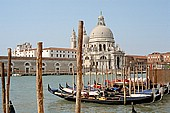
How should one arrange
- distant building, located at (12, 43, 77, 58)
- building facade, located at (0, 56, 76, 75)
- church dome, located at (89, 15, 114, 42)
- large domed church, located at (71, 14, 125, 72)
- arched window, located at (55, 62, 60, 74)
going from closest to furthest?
building facade, located at (0, 56, 76, 75) → arched window, located at (55, 62, 60, 74) → large domed church, located at (71, 14, 125, 72) → distant building, located at (12, 43, 77, 58) → church dome, located at (89, 15, 114, 42)

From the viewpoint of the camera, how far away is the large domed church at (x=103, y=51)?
40031mm

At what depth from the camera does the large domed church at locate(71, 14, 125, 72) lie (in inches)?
1576

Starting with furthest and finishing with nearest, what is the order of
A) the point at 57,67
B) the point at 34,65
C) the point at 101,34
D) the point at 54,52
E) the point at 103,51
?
the point at 54,52 < the point at 101,34 < the point at 103,51 < the point at 57,67 < the point at 34,65

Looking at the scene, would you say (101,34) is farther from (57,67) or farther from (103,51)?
(57,67)

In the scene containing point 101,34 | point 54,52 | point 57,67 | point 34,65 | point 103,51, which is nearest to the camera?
point 34,65

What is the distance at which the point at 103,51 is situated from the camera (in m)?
41.0

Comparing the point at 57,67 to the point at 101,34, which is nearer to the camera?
the point at 57,67

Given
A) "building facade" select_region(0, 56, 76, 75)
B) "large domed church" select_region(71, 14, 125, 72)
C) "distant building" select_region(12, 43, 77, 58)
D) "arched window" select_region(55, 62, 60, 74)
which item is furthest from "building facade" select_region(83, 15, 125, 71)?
"arched window" select_region(55, 62, 60, 74)

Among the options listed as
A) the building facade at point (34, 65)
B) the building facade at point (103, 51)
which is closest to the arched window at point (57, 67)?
the building facade at point (34, 65)

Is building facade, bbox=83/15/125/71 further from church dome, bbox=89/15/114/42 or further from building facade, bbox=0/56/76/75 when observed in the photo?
building facade, bbox=0/56/76/75

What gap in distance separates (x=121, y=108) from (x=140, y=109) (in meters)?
0.48

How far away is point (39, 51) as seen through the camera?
3441 mm

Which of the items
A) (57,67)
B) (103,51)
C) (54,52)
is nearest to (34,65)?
(57,67)

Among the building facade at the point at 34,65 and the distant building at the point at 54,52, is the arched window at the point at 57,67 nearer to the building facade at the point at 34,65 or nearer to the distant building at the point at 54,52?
the building facade at the point at 34,65
